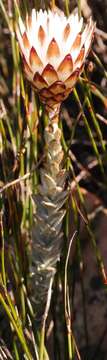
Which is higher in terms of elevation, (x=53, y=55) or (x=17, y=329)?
(x=53, y=55)

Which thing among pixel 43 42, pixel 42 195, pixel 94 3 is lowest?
pixel 42 195

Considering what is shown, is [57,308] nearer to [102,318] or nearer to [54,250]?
[102,318]

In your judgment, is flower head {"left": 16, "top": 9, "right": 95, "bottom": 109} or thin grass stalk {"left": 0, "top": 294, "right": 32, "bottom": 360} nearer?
flower head {"left": 16, "top": 9, "right": 95, "bottom": 109}

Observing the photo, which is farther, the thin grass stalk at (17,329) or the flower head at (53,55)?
the thin grass stalk at (17,329)

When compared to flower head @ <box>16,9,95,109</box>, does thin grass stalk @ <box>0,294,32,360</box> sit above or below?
below

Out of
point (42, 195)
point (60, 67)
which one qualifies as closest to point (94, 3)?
point (42, 195)

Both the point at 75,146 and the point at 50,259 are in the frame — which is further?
the point at 75,146

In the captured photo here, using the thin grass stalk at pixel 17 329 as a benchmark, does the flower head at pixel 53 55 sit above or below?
above

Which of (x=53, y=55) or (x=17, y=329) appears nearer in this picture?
(x=53, y=55)
